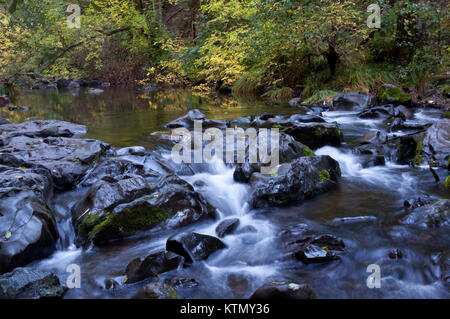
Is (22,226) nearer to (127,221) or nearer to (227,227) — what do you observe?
(127,221)

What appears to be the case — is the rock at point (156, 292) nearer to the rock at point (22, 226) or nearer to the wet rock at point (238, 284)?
the wet rock at point (238, 284)

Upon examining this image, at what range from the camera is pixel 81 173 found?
5.34 meters

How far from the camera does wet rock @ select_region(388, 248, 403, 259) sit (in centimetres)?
325

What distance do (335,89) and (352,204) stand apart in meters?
9.13

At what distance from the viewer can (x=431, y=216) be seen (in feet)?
12.4

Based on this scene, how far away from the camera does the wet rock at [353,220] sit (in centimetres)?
398

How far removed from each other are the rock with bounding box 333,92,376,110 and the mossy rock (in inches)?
11.9

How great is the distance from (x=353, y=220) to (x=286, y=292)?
1.90 m

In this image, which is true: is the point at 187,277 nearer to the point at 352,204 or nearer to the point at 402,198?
the point at 352,204

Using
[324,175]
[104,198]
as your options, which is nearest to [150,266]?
[104,198]

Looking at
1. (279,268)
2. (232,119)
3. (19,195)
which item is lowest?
(279,268)

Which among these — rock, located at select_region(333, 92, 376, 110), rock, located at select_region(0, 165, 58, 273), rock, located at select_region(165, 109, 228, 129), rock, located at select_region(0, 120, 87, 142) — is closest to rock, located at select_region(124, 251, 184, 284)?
rock, located at select_region(0, 165, 58, 273)


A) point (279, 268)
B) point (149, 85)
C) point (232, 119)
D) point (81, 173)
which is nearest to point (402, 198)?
point (279, 268)

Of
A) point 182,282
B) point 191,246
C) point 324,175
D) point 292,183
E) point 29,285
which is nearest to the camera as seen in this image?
point 29,285
